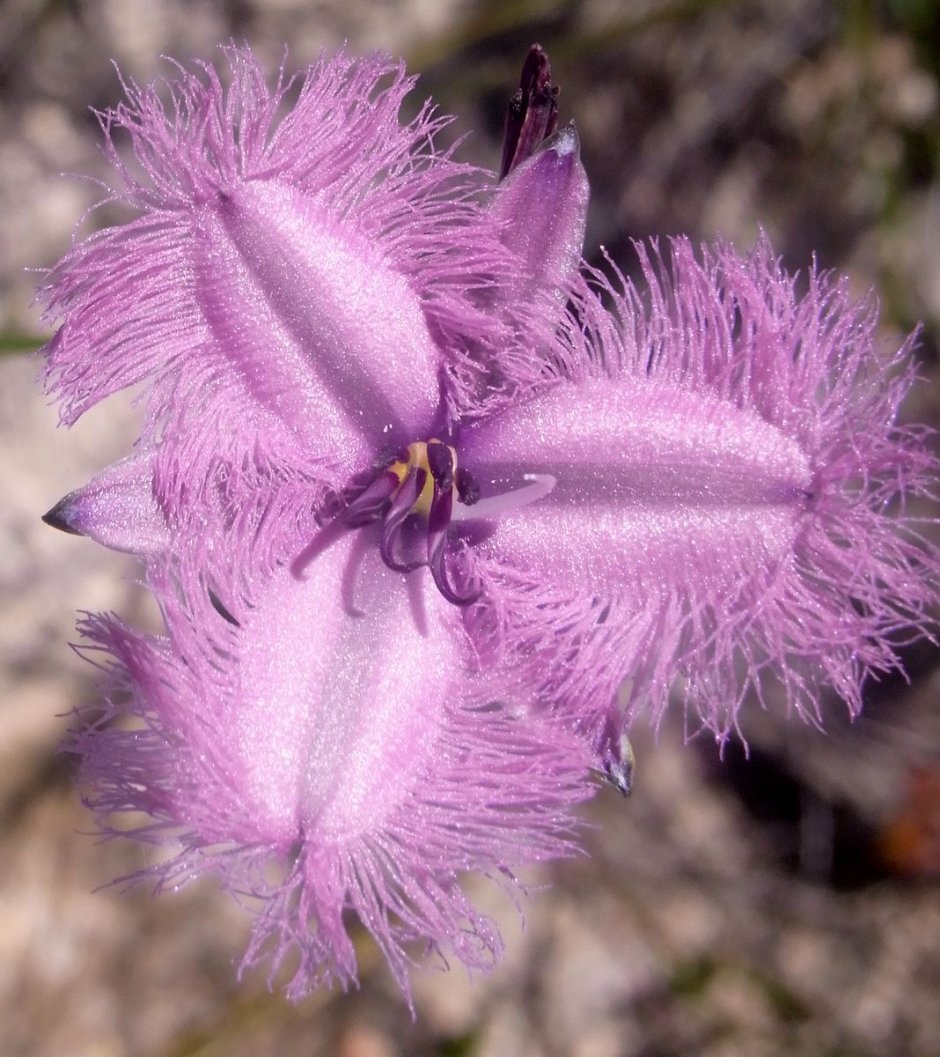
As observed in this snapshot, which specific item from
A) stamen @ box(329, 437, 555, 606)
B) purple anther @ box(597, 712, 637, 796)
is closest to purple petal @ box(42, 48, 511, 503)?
stamen @ box(329, 437, 555, 606)

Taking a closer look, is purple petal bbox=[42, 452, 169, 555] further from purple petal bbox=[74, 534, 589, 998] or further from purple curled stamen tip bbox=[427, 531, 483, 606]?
purple curled stamen tip bbox=[427, 531, 483, 606]

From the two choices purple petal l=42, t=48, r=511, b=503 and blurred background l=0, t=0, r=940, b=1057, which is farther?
blurred background l=0, t=0, r=940, b=1057

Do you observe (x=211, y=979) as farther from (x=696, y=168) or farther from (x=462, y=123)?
(x=696, y=168)

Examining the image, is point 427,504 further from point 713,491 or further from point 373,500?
point 713,491

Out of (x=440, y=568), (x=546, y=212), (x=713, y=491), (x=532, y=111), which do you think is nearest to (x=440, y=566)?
(x=440, y=568)

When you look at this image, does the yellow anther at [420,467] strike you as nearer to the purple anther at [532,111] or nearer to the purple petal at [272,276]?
the purple petal at [272,276]

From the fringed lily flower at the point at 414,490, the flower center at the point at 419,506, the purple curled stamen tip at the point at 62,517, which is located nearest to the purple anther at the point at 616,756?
the fringed lily flower at the point at 414,490
